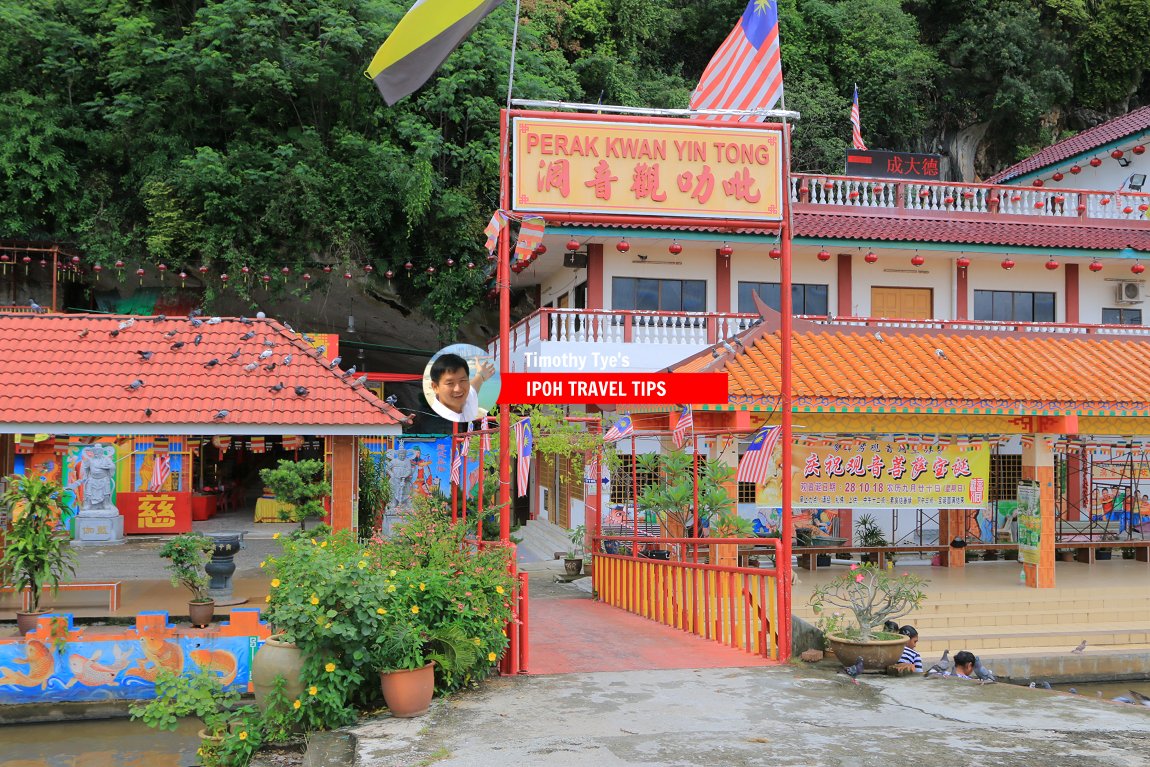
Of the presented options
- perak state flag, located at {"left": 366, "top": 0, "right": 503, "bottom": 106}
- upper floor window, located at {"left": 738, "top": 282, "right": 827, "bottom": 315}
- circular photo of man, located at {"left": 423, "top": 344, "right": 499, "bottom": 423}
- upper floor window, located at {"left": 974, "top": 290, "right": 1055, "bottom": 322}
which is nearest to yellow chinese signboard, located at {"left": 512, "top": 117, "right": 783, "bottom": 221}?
perak state flag, located at {"left": 366, "top": 0, "right": 503, "bottom": 106}

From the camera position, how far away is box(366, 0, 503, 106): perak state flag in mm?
8484

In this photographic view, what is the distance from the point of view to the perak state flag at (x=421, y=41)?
848 cm

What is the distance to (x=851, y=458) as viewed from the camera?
44.0 feet

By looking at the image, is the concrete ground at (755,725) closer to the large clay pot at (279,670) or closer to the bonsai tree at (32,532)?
the large clay pot at (279,670)

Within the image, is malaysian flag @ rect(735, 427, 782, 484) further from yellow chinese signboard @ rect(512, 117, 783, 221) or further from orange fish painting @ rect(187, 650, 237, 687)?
orange fish painting @ rect(187, 650, 237, 687)

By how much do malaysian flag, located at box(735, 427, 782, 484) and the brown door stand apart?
12858mm

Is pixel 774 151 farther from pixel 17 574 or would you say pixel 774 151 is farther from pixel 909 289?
pixel 909 289

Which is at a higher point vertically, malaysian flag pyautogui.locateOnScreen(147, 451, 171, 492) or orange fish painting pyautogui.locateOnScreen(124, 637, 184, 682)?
malaysian flag pyautogui.locateOnScreen(147, 451, 171, 492)

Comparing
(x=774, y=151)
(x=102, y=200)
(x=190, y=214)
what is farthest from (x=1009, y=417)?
(x=102, y=200)

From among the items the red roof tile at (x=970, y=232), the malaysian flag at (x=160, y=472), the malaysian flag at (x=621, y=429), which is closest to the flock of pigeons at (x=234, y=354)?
the malaysian flag at (x=621, y=429)

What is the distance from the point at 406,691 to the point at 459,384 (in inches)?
112

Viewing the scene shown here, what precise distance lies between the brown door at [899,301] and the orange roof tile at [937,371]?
6.97m

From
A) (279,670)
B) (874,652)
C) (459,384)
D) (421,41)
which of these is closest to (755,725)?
(874,652)

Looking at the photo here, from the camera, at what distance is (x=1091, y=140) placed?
82.4 feet
